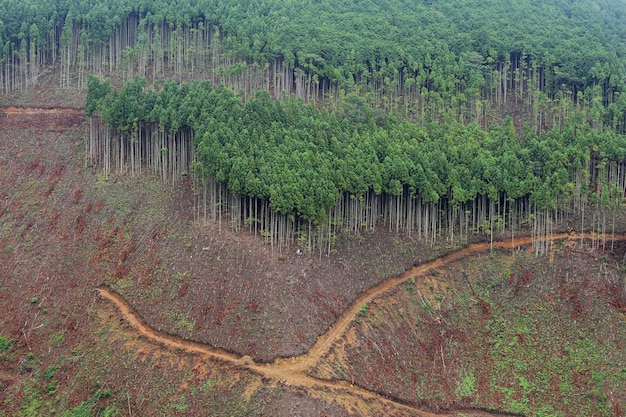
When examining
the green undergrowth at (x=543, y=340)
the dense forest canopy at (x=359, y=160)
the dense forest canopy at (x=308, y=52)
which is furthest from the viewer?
the dense forest canopy at (x=308, y=52)

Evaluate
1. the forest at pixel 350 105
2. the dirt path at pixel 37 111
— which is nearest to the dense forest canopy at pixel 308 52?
the forest at pixel 350 105

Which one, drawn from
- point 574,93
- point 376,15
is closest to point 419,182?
point 574,93

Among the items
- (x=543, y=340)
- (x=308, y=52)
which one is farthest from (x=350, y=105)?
(x=543, y=340)

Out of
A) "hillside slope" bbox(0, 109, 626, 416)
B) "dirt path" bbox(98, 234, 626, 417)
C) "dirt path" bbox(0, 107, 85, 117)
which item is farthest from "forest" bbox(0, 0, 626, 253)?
"dirt path" bbox(98, 234, 626, 417)

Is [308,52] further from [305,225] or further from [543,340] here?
[543,340]

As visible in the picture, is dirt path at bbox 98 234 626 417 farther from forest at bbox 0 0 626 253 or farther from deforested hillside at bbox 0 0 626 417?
forest at bbox 0 0 626 253

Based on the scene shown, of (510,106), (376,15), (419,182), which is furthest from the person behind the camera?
(376,15)

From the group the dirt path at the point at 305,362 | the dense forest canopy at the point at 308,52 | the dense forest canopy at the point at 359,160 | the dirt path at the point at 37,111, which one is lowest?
the dirt path at the point at 305,362

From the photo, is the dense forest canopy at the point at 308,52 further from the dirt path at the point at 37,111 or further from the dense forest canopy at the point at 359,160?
the dense forest canopy at the point at 359,160

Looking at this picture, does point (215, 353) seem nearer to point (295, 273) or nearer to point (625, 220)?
point (295, 273)
